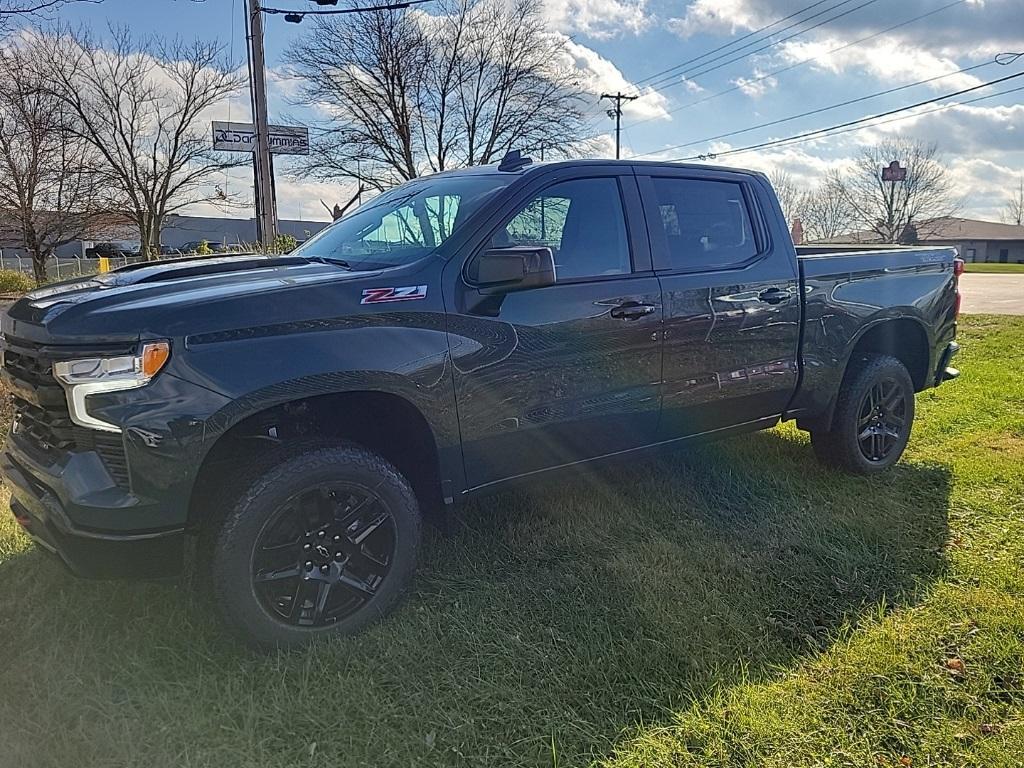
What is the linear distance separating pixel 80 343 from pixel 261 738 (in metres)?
1.43

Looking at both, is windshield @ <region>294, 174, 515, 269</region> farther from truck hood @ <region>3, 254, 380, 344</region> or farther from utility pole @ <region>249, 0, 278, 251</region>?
utility pole @ <region>249, 0, 278, 251</region>

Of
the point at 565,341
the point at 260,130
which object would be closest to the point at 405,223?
the point at 565,341

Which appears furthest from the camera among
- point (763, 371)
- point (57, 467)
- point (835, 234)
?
point (835, 234)

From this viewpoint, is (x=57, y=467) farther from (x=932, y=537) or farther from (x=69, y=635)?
(x=932, y=537)

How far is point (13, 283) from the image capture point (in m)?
18.9

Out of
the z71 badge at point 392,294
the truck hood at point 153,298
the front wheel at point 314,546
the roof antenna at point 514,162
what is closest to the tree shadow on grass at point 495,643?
the front wheel at point 314,546

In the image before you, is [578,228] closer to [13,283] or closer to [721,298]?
[721,298]

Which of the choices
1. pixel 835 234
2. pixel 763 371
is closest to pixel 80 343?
pixel 763 371

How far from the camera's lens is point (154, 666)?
271 centimetres

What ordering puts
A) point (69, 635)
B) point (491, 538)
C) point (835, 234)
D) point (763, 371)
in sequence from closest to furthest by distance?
1. point (69, 635)
2. point (491, 538)
3. point (763, 371)
4. point (835, 234)

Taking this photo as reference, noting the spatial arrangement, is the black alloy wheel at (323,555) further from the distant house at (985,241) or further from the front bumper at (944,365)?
the distant house at (985,241)

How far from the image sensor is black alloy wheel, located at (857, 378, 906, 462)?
4648 millimetres

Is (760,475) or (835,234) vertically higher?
(835,234)

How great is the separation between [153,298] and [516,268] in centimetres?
134
